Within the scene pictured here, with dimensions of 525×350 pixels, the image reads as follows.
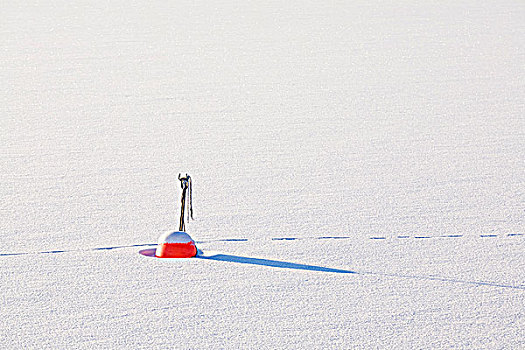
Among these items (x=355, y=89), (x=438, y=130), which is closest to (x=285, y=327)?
(x=438, y=130)

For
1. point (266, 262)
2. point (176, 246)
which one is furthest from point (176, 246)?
point (266, 262)

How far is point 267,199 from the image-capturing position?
4438 mm

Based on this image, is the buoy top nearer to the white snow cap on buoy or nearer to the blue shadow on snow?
the white snow cap on buoy

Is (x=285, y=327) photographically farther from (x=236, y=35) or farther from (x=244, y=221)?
(x=236, y=35)

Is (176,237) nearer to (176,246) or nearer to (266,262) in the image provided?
(176,246)

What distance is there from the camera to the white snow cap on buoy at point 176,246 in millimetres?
3461

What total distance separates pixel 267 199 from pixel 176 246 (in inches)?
40.8

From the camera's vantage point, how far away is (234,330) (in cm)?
280

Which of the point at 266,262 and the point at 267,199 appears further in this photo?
the point at 267,199

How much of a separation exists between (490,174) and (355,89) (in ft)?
10.5

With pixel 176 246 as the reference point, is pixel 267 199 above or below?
above

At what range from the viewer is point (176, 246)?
11.4 feet

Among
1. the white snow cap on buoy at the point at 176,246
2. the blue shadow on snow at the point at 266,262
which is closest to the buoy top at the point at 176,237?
the white snow cap on buoy at the point at 176,246

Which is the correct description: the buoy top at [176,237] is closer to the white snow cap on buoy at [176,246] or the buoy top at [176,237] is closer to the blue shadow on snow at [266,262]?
the white snow cap on buoy at [176,246]
